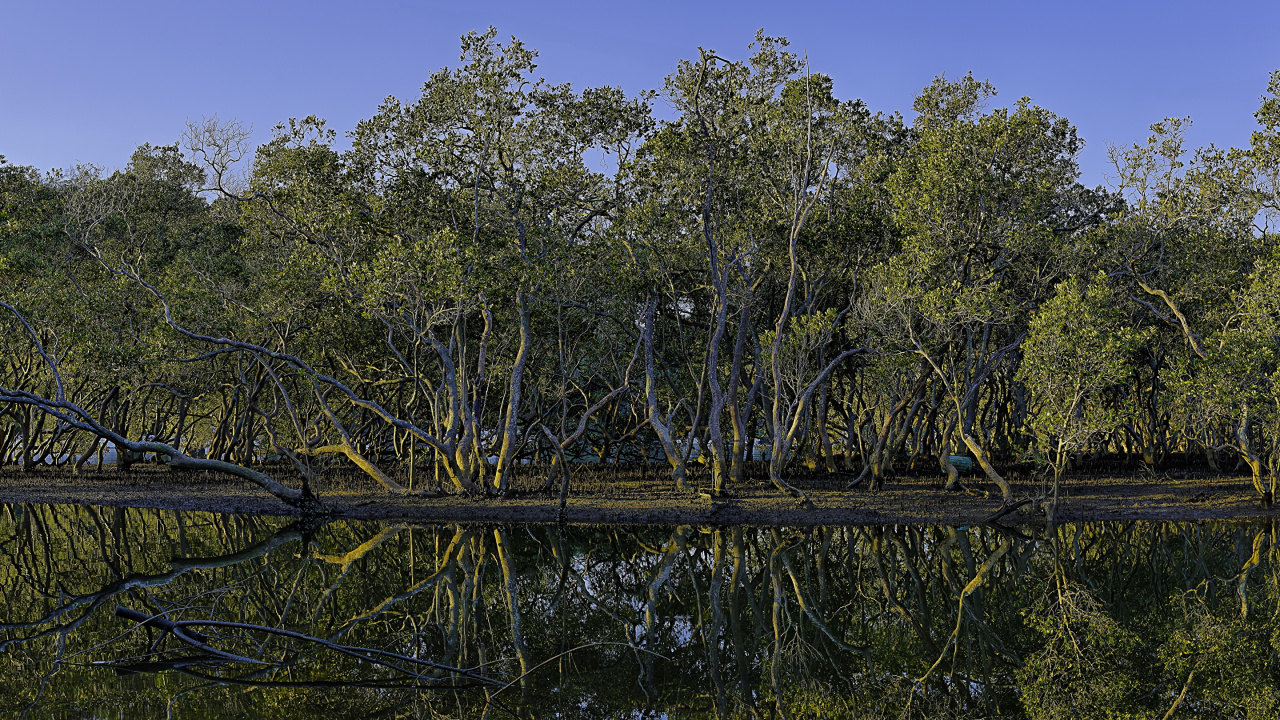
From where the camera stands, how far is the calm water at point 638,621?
10.5 meters

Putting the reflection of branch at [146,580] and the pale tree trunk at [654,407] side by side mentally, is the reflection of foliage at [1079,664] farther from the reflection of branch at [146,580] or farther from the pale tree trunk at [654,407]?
the reflection of branch at [146,580]

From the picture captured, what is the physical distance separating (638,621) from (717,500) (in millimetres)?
9983

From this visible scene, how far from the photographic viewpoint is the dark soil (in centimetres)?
2356

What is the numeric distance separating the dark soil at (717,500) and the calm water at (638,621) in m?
0.87

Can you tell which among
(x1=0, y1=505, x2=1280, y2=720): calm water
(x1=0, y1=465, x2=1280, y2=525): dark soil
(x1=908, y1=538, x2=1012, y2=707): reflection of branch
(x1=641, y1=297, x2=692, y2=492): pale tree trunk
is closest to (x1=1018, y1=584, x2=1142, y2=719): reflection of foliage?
(x1=0, y1=505, x2=1280, y2=720): calm water

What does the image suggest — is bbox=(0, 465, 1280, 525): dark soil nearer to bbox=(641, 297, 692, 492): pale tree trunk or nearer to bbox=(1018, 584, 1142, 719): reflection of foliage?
bbox=(641, 297, 692, 492): pale tree trunk

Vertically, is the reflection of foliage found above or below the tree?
below

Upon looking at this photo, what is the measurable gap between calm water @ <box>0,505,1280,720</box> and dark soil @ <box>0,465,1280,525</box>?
865 millimetres

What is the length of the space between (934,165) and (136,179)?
3392 centimetres

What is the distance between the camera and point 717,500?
24.3m

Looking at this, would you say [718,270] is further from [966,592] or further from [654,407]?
[966,592]

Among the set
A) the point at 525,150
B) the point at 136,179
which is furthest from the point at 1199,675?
the point at 136,179

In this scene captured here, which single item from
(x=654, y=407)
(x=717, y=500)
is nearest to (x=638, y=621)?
(x=717, y=500)

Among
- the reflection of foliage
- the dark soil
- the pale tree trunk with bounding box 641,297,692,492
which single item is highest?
the pale tree trunk with bounding box 641,297,692,492
